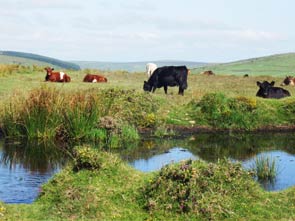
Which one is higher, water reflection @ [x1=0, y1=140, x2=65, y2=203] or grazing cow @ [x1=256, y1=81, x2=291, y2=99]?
grazing cow @ [x1=256, y1=81, x2=291, y2=99]

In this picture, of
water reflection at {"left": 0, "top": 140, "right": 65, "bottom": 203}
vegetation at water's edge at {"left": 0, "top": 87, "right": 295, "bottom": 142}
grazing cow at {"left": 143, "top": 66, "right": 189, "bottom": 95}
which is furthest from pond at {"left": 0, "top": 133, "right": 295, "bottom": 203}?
grazing cow at {"left": 143, "top": 66, "right": 189, "bottom": 95}

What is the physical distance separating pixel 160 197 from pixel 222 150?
266 inches

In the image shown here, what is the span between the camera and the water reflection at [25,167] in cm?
988

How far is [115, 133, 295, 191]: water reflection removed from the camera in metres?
12.9

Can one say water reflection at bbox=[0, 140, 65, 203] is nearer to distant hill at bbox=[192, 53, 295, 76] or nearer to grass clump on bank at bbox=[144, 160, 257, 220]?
grass clump on bank at bbox=[144, 160, 257, 220]

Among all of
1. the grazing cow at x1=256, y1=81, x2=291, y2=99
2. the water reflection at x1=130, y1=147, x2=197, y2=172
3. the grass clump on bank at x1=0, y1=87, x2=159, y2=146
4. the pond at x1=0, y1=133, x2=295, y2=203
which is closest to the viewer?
the pond at x1=0, y1=133, x2=295, y2=203

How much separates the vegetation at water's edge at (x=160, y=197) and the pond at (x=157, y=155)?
115 cm

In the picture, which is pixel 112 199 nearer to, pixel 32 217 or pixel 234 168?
pixel 32 217

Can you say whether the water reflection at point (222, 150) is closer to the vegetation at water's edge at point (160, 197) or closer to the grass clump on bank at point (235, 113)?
the grass clump on bank at point (235, 113)

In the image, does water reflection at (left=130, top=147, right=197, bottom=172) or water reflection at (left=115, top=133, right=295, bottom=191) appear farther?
water reflection at (left=115, top=133, right=295, bottom=191)

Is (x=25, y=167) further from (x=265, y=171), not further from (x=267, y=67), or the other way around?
(x=267, y=67)

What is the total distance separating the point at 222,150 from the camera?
14883 millimetres

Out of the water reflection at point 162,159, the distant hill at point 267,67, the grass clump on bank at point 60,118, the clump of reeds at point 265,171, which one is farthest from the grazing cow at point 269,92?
the distant hill at point 267,67

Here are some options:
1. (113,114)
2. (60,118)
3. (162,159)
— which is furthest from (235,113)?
(60,118)
